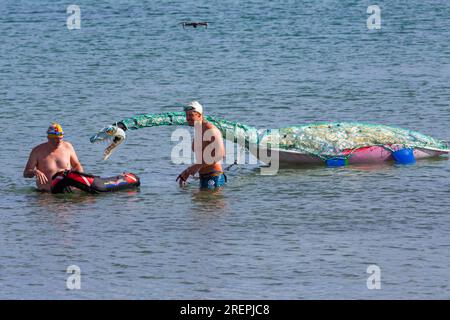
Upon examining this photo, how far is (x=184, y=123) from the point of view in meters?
20.7

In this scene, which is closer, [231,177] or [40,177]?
[40,177]

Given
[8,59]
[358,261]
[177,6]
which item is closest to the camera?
[358,261]

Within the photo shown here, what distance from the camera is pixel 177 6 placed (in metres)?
53.6

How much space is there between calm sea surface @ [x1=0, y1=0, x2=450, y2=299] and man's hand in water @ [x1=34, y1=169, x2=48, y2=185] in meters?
0.25

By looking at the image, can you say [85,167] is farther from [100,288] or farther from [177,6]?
[177,6]

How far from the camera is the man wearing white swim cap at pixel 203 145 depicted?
1903 cm

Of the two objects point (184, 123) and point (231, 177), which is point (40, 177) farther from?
point (231, 177)

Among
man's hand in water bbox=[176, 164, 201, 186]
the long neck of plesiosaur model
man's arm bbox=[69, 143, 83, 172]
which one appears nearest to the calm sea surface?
man's hand in water bbox=[176, 164, 201, 186]

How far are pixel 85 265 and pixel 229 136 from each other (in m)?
5.99

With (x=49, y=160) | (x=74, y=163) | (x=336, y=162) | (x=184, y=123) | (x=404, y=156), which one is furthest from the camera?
(x=404, y=156)

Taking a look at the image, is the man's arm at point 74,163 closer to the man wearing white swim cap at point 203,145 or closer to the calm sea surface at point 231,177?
the calm sea surface at point 231,177

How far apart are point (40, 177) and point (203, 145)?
2.53 m

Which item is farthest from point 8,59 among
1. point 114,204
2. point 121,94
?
point 114,204

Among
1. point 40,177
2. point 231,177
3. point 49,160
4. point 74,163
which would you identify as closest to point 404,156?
point 231,177
